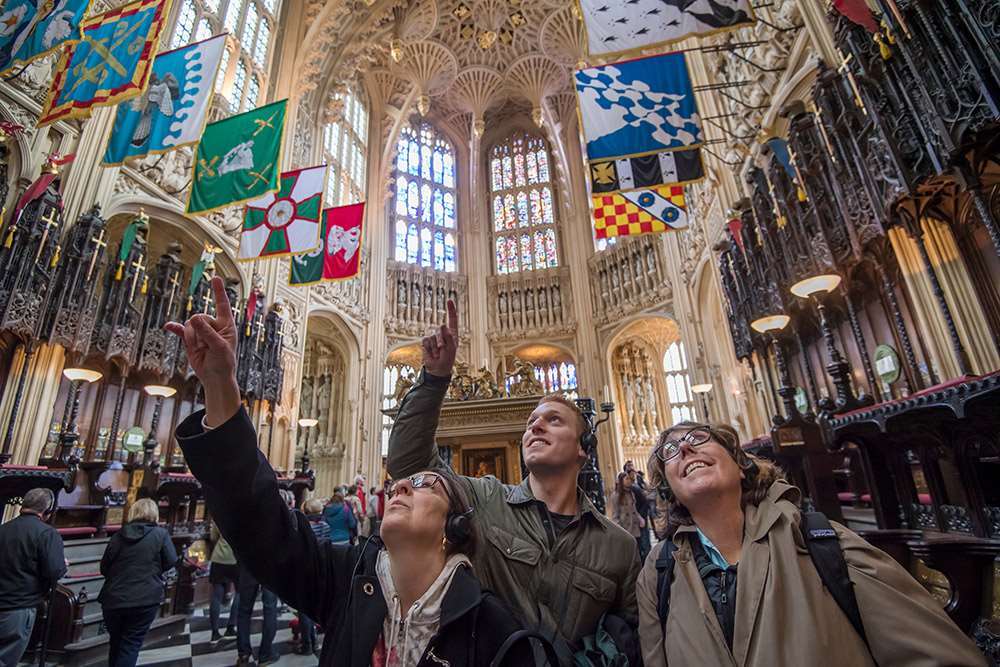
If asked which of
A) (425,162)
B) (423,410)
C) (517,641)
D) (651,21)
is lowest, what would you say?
(517,641)

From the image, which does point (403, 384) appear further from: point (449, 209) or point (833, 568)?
point (449, 209)

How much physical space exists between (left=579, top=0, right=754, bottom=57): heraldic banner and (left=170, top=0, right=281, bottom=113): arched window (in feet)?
35.2

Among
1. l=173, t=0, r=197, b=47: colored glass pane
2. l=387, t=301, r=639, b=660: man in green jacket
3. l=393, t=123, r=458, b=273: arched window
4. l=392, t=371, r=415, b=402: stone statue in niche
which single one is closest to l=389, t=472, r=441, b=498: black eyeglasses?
l=387, t=301, r=639, b=660: man in green jacket

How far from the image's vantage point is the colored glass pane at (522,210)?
75.3ft

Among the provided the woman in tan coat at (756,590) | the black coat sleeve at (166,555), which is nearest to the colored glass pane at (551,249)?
the black coat sleeve at (166,555)

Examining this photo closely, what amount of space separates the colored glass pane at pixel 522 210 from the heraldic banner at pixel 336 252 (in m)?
13.5

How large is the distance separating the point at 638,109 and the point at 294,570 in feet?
24.4

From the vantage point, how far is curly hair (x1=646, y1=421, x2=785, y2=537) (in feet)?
4.79

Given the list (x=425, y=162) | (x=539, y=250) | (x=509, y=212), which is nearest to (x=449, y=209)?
(x=425, y=162)

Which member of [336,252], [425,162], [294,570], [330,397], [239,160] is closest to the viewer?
[294,570]

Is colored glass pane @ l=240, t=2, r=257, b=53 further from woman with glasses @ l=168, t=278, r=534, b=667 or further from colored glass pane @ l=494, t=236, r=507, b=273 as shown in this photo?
woman with glasses @ l=168, t=278, r=534, b=667

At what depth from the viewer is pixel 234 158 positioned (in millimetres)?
7719

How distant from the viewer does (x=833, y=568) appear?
116 cm

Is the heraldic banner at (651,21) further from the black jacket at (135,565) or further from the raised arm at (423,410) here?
the black jacket at (135,565)
